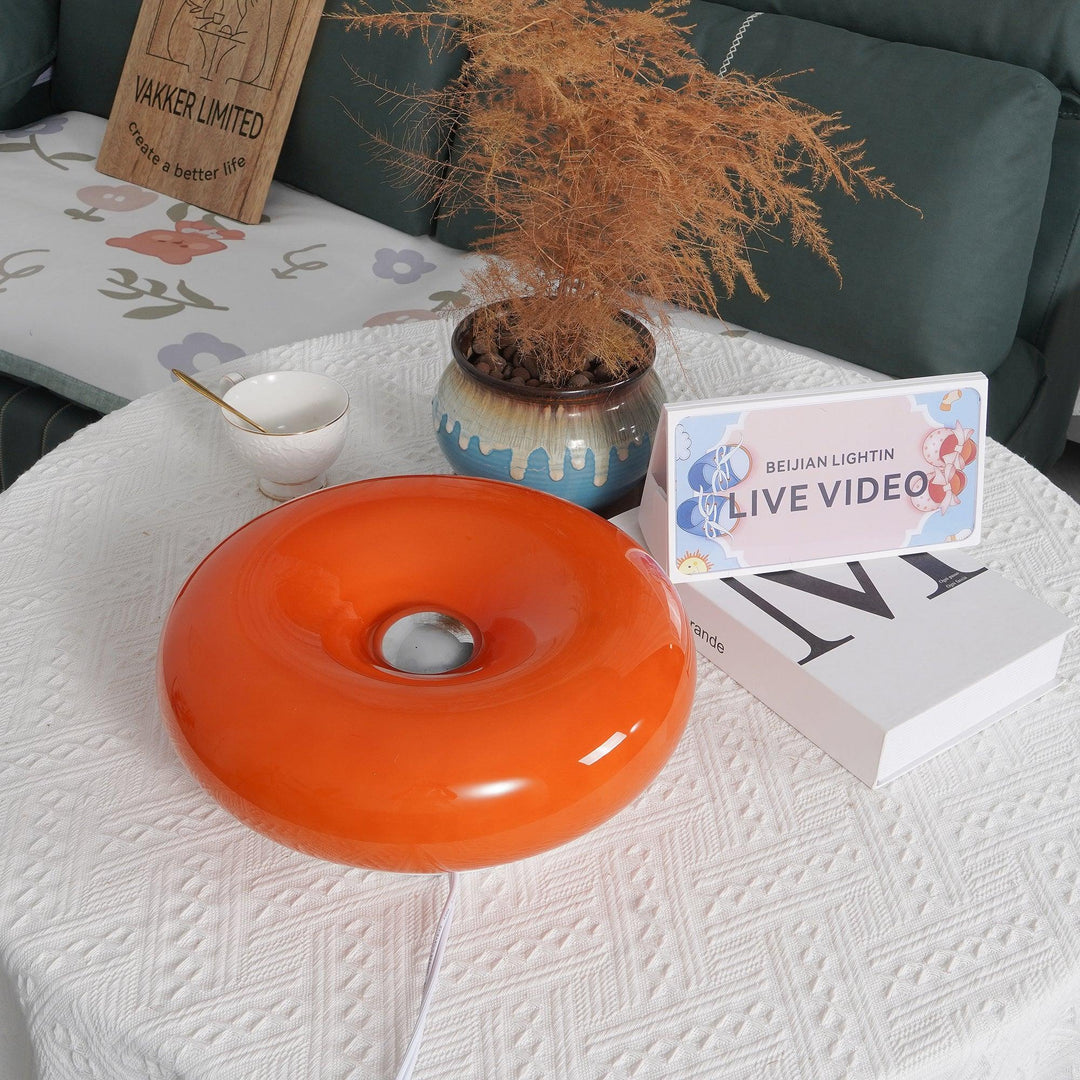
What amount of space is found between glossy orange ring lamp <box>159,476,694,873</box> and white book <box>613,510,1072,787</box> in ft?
0.30

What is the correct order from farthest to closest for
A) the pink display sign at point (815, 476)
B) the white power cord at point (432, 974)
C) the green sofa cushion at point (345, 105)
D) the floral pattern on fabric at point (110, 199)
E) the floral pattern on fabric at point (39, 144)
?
the floral pattern on fabric at point (39, 144)
the floral pattern on fabric at point (110, 199)
the green sofa cushion at point (345, 105)
the pink display sign at point (815, 476)
the white power cord at point (432, 974)

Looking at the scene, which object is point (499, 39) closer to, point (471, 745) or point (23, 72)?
point (471, 745)

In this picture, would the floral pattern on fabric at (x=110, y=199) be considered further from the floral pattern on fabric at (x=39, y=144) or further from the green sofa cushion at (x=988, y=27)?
the green sofa cushion at (x=988, y=27)

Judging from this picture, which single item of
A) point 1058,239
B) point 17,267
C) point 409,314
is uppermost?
point 1058,239

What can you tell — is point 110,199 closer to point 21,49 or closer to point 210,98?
point 210,98

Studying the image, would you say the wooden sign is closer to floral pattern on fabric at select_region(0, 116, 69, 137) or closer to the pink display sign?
floral pattern on fabric at select_region(0, 116, 69, 137)

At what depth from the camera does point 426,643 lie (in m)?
0.65

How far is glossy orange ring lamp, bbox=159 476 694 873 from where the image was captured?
1.79 feet

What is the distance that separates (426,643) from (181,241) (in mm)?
1268

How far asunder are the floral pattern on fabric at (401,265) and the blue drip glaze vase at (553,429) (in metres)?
0.84

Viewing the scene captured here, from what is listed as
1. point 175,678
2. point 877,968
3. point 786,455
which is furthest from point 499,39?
point 877,968

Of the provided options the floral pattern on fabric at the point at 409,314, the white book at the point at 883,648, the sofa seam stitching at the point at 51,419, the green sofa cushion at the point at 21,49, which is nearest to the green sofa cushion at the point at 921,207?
the floral pattern on fabric at the point at 409,314

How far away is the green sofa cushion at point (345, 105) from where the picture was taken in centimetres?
161

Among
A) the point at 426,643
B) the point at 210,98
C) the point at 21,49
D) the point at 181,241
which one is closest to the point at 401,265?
the point at 181,241
